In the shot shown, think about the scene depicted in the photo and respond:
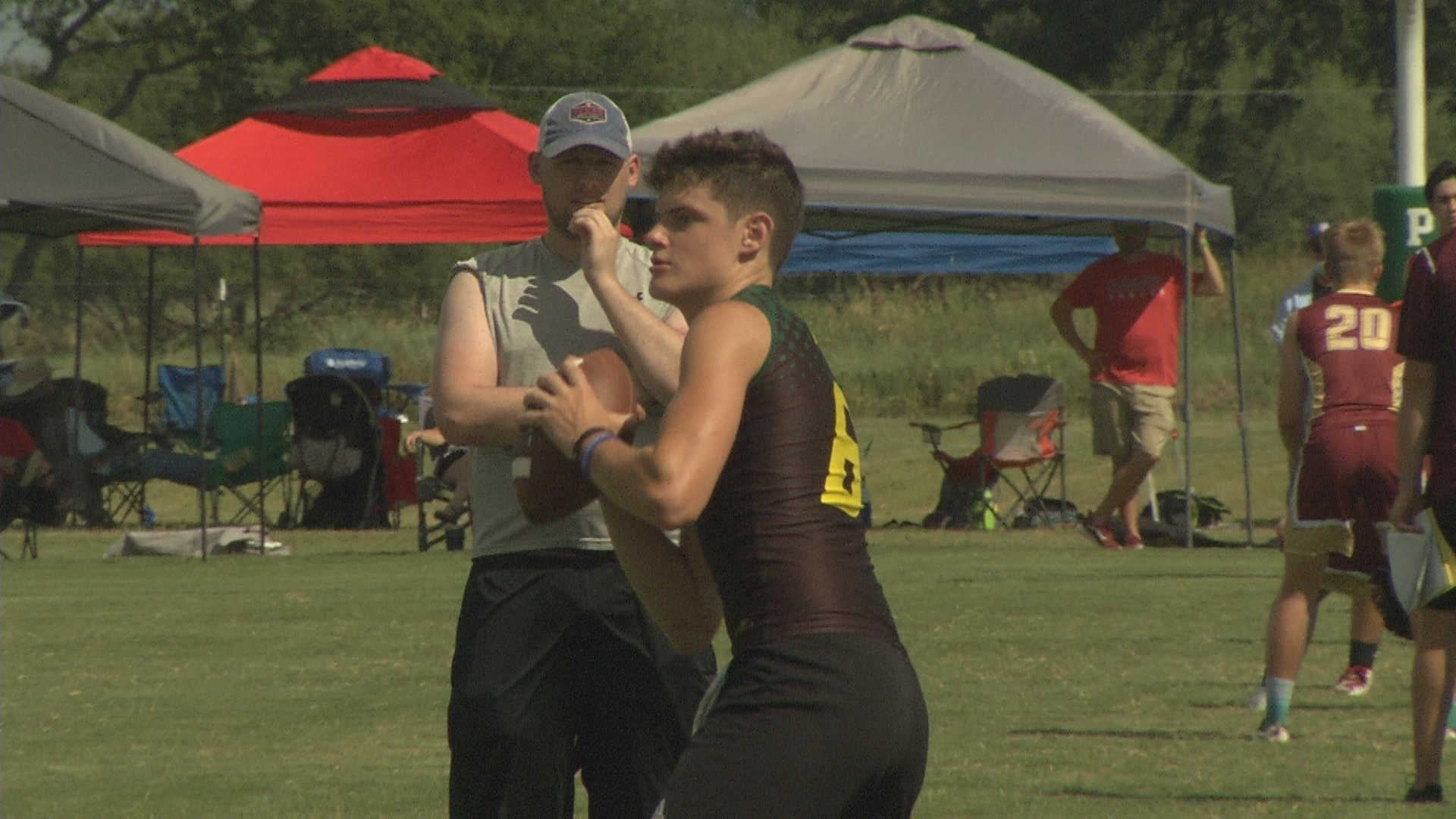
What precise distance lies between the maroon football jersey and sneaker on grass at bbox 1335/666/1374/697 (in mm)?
1259

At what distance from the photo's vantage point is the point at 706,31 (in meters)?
68.1

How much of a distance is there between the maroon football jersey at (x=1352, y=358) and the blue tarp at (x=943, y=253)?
12.5 metres

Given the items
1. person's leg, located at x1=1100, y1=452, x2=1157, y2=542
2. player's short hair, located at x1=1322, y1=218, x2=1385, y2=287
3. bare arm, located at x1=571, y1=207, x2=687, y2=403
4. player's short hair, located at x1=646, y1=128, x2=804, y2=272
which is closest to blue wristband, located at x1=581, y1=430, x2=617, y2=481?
player's short hair, located at x1=646, y1=128, x2=804, y2=272

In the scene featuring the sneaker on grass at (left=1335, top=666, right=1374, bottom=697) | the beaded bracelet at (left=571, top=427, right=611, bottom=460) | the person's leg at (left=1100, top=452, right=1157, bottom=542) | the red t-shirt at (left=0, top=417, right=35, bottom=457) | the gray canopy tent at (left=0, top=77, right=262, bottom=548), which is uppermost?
the gray canopy tent at (left=0, top=77, right=262, bottom=548)

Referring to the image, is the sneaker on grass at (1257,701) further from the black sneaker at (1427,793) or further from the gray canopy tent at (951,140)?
the gray canopy tent at (951,140)

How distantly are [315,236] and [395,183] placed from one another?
32.8 inches

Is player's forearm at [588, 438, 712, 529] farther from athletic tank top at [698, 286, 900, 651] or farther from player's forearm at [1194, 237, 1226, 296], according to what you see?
player's forearm at [1194, 237, 1226, 296]

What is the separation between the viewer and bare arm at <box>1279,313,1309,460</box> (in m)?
8.09

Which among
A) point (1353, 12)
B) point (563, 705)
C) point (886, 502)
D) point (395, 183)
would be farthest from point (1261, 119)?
Answer: point (563, 705)

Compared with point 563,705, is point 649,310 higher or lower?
higher

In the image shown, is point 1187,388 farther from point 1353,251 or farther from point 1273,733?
point 1273,733

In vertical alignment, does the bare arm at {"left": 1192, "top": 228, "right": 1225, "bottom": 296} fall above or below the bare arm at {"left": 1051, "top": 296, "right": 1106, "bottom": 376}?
above

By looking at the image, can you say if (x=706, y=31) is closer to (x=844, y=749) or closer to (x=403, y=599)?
(x=403, y=599)

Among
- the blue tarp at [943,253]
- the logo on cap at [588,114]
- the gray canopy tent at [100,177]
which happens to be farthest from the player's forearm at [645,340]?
the blue tarp at [943,253]
